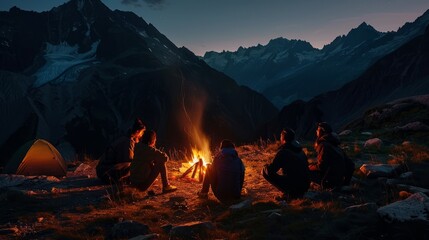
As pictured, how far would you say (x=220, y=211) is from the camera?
10.2 metres

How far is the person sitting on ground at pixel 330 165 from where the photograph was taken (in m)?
10.9

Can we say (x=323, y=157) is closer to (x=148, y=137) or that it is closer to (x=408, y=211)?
(x=408, y=211)

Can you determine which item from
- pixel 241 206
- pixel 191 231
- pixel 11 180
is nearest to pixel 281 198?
pixel 241 206

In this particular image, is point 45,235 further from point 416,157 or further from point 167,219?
point 416,157

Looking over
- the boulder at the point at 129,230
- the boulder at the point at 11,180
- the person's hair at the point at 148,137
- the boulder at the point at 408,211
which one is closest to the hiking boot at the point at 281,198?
the boulder at the point at 408,211

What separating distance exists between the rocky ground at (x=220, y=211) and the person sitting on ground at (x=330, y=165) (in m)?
0.35

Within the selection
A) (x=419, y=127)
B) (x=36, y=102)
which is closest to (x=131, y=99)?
(x=36, y=102)

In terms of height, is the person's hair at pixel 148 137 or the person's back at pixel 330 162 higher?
the person's hair at pixel 148 137

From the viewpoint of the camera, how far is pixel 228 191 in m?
11.1

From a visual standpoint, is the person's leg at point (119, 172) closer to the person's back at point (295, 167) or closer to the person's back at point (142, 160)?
the person's back at point (142, 160)

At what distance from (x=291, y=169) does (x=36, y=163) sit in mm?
11579

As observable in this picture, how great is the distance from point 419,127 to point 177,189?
1563cm

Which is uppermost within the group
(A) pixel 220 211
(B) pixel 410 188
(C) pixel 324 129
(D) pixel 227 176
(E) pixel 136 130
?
(E) pixel 136 130

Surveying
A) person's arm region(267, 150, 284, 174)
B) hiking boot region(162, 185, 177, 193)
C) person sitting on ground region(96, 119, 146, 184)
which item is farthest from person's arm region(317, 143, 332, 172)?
person sitting on ground region(96, 119, 146, 184)
